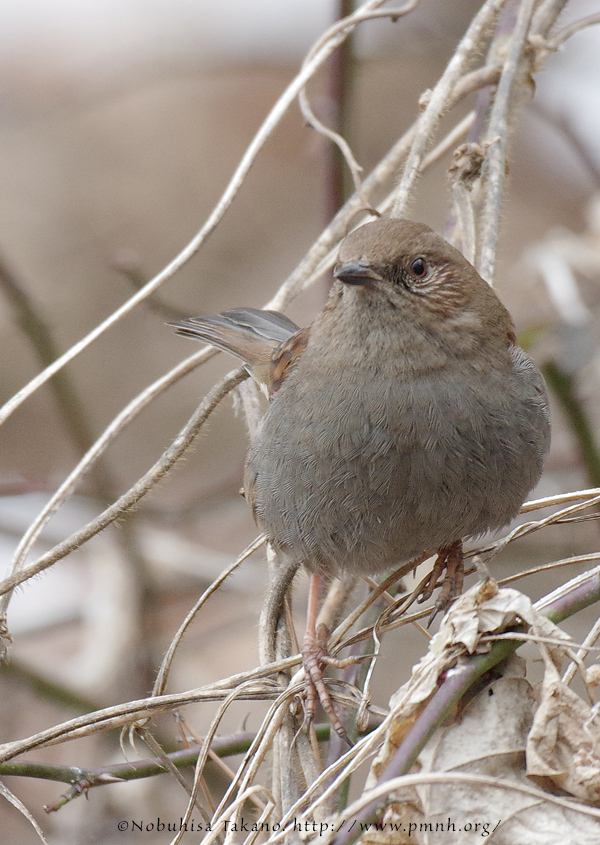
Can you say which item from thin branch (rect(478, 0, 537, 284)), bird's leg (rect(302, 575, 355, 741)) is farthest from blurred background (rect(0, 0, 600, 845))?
bird's leg (rect(302, 575, 355, 741))

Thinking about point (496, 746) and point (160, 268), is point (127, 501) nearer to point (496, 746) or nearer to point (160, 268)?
point (496, 746)

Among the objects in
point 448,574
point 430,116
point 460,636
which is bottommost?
point 460,636

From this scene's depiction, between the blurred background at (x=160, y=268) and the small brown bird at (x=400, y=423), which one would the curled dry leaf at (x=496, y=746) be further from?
the blurred background at (x=160, y=268)

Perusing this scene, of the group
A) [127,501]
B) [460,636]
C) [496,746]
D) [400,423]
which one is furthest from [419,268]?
[496,746]

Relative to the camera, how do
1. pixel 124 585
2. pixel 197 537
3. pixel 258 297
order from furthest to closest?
pixel 258 297 → pixel 197 537 → pixel 124 585

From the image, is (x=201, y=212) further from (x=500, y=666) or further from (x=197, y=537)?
(x=500, y=666)

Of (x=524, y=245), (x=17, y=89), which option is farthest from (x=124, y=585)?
(x=17, y=89)

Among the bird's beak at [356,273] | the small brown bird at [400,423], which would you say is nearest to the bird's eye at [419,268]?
the small brown bird at [400,423]
